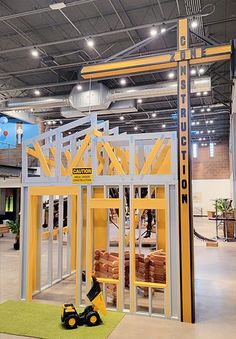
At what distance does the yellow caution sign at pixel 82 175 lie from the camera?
498 centimetres

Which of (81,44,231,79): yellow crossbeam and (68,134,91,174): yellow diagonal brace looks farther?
(68,134,91,174): yellow diagonal brace

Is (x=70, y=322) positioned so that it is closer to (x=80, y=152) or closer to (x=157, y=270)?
(x=157, y=270)

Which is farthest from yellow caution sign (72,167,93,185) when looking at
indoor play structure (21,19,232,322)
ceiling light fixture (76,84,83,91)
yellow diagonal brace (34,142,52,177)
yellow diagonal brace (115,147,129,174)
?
ceiling light fixture (76,84,83,91)

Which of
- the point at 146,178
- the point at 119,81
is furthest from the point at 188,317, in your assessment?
the point at 119,81

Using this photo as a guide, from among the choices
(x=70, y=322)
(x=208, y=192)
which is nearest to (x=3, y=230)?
(x=70, y=322)

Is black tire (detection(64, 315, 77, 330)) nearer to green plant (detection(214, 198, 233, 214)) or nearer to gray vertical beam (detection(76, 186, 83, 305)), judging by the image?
gray vertical beam (detection(76, 186, 83, 305))

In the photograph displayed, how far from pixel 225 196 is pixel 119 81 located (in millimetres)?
14882

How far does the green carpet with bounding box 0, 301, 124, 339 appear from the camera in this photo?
3.89 meters

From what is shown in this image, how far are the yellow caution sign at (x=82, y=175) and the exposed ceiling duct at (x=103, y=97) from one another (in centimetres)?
355

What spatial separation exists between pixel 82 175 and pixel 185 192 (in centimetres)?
171

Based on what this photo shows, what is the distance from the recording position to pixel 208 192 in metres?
22.7

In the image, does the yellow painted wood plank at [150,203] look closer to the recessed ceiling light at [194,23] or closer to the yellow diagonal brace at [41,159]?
the yellow diagonal brace at [41,159]

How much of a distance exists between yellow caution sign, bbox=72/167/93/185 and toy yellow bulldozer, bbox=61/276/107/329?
1.57 metres

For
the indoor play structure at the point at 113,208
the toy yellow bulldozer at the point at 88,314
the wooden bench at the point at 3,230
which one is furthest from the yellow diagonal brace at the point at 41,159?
the wooden bench at the point at 3,230
